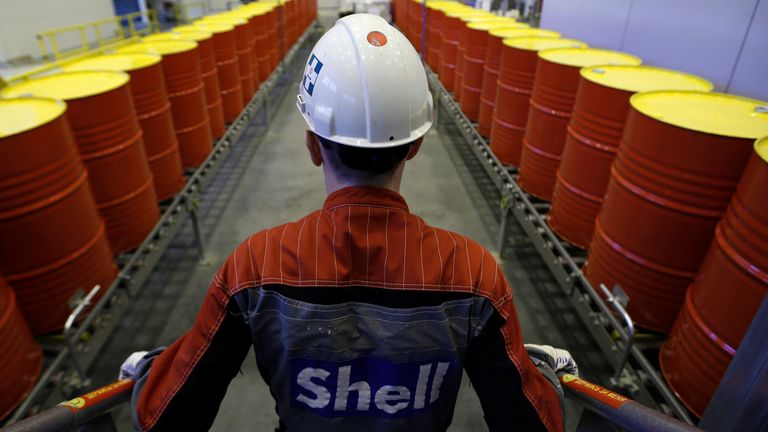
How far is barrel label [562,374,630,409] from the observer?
1.15 meters

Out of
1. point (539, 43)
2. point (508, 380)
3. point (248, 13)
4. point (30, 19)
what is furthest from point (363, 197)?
point (30, 19)

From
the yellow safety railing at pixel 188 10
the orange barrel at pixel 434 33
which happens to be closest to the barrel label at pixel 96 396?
the orange barrel at pixel 434 33

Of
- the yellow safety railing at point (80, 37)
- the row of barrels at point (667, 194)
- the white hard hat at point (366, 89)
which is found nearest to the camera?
the white hard hat at point (366, 89)

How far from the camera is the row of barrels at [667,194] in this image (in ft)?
4.95

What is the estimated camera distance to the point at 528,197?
11.0ft

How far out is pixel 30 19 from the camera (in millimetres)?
9258

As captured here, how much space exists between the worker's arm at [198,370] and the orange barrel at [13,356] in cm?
115

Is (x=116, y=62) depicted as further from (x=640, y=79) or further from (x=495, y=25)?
(x=495, y=25)

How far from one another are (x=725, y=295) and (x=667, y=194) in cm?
44

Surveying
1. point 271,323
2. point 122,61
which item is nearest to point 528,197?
point 271,323

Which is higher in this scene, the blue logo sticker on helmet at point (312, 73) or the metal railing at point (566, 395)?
the blue logo sticker on helmet at point (312, 73)

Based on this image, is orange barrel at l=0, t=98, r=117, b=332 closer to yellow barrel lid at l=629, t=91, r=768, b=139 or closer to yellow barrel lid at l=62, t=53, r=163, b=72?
yellow barrel lid at l=62, t=53, r=163, b=72

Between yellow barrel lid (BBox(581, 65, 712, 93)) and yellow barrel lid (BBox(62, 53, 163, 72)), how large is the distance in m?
2.71

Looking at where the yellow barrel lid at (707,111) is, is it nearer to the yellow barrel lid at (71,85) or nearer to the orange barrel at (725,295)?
the orange barrel at (725,295)
